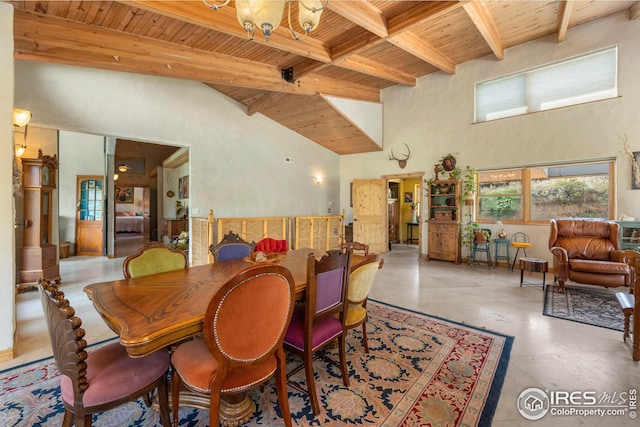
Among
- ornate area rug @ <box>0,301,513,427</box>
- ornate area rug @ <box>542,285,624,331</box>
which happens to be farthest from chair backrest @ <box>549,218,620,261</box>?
ornate area rug @ <box>0,301,513,427</box>

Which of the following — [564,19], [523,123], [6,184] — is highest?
[564,19]

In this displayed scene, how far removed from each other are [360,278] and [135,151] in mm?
10788

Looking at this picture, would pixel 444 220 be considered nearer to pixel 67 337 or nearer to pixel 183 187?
pixel 67 337

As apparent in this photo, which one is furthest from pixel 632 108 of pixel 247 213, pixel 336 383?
pixel 247 213

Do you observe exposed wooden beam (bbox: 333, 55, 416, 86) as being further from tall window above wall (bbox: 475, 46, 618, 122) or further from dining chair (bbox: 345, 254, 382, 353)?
dining chair (bbox: 345, 254, 382, 353)


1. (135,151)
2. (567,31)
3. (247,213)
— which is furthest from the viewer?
(135,151)

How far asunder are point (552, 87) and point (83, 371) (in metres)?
7.22

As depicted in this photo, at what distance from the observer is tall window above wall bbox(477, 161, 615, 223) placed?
4.74 meters

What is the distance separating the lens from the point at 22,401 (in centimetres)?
179

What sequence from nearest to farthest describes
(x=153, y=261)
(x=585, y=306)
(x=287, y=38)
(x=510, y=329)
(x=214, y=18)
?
(x=153, y=261) < (x=510, y=329) < (x=214, y=18) < (x=585, y=306) < (x=287, y=38)

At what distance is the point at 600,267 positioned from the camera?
3.61 metres

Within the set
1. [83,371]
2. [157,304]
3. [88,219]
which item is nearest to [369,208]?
[157,304]

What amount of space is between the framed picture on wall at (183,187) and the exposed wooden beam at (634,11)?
9847 millimetres

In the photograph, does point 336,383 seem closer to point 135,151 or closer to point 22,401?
point 22,401
